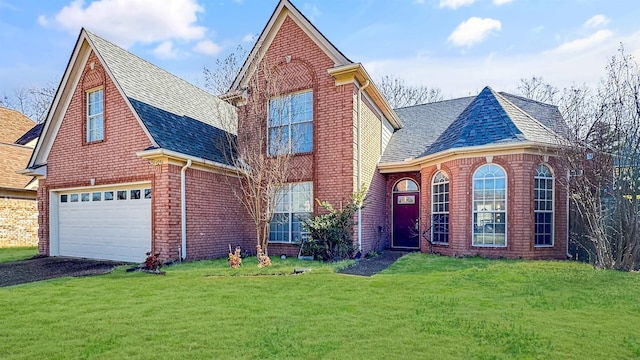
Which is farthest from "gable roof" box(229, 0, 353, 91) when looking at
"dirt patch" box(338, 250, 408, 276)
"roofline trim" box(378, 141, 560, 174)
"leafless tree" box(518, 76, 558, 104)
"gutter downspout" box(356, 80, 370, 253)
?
"leafless tree" box(518, 76, 558, 104)

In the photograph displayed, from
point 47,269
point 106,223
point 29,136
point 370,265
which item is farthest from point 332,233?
point 29,136

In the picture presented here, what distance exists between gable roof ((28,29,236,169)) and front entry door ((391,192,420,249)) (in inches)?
270

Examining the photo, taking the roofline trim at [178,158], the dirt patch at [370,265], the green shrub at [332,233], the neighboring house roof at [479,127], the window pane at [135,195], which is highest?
the neighboring house roof at [479,127]

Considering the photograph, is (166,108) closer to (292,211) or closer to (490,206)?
(292,211)

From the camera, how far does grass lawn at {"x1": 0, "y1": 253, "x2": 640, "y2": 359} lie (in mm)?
3877

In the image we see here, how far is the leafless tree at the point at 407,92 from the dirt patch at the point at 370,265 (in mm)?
20647

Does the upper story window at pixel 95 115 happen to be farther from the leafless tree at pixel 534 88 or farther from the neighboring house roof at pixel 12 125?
the leafless tree at pixel 534 88

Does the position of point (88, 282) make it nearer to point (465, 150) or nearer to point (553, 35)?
point (465, 150)

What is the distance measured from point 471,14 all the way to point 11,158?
921 inches

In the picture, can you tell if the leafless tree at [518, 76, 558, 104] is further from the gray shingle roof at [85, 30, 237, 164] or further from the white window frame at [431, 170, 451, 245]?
the gray shingle roof at [85, 30, 237, 164]

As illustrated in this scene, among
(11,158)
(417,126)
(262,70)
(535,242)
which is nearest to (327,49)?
(262,70)

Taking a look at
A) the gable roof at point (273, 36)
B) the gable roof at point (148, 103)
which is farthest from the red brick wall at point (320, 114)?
the gable roof at point (148, 103)

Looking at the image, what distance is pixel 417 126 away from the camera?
15.6 meters

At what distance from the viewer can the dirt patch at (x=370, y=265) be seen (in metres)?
8.40
